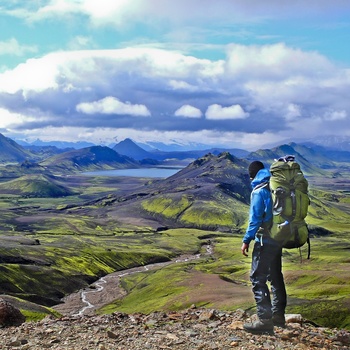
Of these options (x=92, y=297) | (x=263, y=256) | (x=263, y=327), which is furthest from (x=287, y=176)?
(x=92, y=297)

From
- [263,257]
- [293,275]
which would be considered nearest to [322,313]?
[263,257]

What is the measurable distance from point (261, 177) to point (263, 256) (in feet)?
13.0

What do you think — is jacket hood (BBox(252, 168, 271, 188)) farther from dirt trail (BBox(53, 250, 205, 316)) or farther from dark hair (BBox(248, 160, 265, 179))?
dirt trail (BBox(53, 250, 205, 316))

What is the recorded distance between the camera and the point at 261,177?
21.6 meters

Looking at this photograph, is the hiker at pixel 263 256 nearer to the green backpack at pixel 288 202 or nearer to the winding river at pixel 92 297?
the green backpack at pixel 288 202

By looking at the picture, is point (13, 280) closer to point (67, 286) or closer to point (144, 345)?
point (67, 286)

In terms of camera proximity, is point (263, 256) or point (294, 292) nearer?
point (263, 256)

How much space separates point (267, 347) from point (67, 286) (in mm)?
166918

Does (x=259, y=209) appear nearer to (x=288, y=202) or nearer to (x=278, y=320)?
(x=288, y=202)

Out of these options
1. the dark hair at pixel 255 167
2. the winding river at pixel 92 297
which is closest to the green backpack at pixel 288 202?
the dark hair at pixel 255 167

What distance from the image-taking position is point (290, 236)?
68.0ft

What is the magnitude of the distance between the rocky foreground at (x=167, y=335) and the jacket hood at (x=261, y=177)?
7.47m

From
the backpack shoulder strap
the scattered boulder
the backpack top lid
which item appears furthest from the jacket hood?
the scattered boulder

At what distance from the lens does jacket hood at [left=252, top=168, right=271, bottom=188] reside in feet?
70.6
